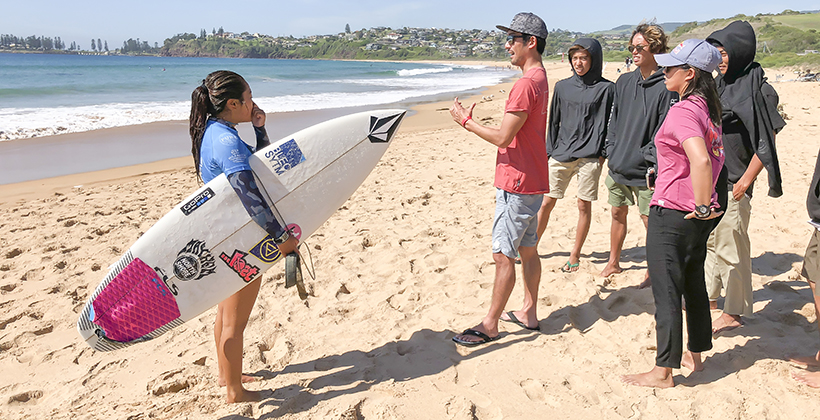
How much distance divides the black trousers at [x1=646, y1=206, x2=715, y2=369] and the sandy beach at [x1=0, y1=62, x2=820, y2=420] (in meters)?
0.24

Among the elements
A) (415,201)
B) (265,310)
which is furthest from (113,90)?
(265,310)

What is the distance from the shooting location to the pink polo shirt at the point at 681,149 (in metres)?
2.18

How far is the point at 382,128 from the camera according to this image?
3.33 m

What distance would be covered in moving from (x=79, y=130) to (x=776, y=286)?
13620 mm

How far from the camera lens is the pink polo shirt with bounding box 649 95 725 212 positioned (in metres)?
2.18

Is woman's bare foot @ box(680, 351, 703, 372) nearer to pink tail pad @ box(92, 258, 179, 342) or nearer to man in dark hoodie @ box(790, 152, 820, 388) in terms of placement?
man in dark hoodie @ box(790, 152, 820, 388)

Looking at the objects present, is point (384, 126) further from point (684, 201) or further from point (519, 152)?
point (684, 201)

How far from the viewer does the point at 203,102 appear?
7.59ft

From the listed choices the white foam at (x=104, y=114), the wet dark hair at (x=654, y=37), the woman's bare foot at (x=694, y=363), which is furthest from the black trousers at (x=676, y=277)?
the white foam at (x=104, y=114)

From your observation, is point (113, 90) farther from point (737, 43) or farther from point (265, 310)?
point (737, 43)

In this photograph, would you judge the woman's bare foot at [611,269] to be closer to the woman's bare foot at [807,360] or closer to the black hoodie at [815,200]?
the woman's bare foot at [807,360]

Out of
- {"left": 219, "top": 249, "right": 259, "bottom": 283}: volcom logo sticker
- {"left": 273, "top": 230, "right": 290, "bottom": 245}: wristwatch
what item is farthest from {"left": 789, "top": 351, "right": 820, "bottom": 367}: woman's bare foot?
{"left": 219, "top": 249, "right": 259, "bottom": 283}: volcom logo sticker

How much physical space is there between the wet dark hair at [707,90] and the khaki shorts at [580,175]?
1578mm

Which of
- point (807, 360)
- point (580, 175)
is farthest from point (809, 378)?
point (580, 175)
